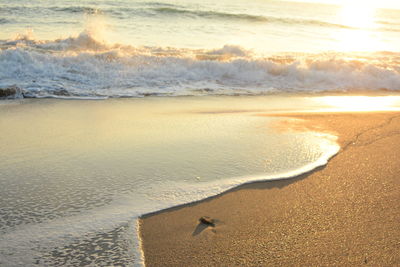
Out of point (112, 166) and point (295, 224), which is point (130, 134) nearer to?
point (112, 166)

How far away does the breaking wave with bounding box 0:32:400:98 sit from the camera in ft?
22.7

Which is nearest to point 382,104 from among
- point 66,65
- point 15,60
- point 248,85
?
point 248,85

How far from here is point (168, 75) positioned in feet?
26.3

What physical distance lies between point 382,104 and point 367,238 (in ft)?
16.4

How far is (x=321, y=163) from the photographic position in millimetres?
3488

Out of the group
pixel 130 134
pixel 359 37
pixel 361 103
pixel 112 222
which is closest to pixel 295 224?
pixel 112 222

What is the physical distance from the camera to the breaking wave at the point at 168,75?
22.7 feet

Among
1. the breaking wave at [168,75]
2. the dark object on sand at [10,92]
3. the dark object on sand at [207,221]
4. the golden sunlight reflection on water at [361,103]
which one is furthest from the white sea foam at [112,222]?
the dark object on sand at [10,92]

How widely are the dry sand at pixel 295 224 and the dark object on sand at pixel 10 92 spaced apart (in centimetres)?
448

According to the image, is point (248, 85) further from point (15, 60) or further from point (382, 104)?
point (15, 60)

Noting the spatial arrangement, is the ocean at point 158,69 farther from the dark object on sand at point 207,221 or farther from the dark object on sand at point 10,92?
the dark object on sand at point 207,221

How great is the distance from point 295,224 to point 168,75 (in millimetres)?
5921

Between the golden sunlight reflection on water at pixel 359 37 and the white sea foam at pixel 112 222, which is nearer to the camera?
the white sea foam at pixel 112 222

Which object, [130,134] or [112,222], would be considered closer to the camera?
[112,222]
